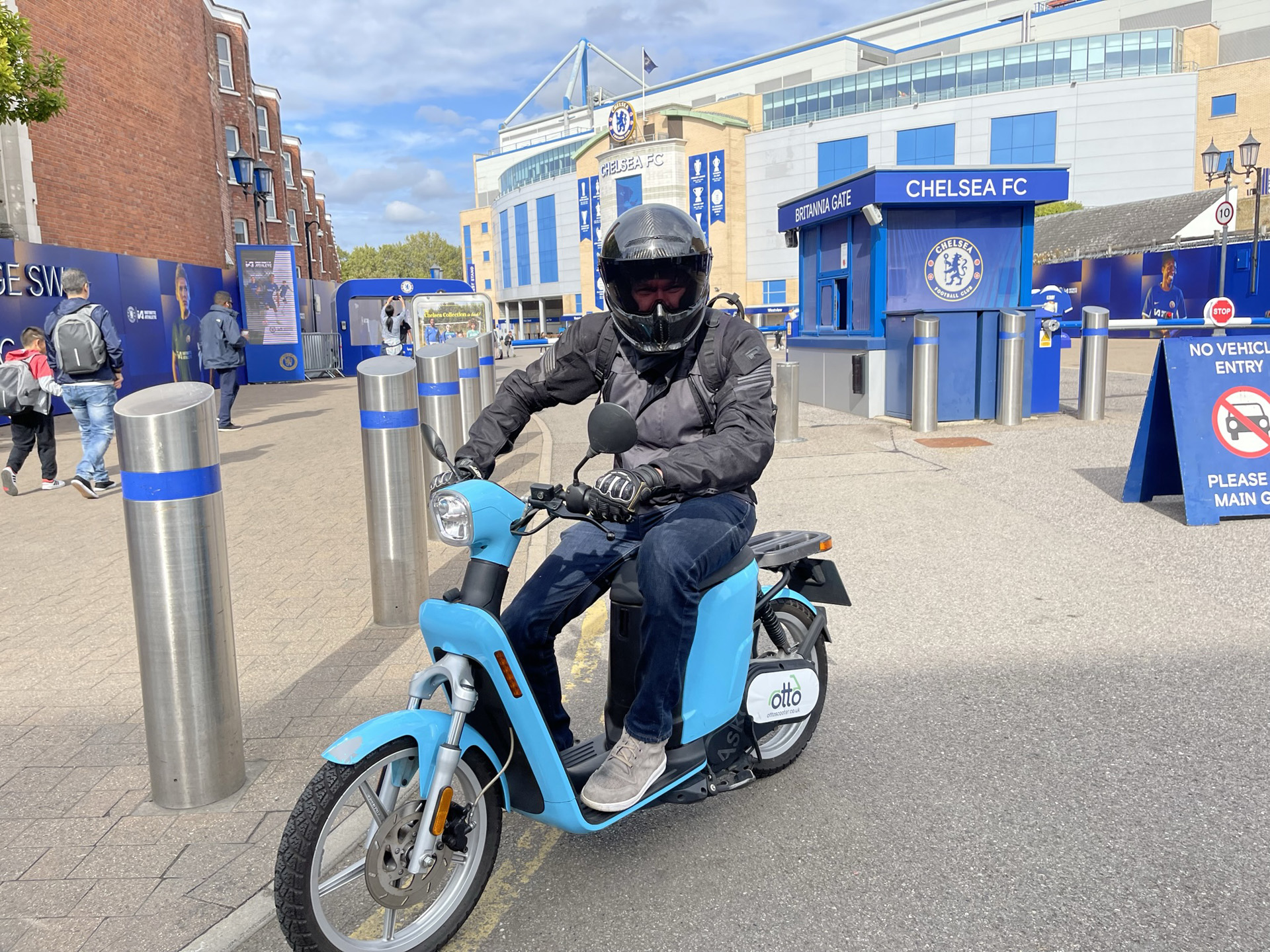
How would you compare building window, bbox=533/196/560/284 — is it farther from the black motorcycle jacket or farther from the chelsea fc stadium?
the black motorcycle jacket

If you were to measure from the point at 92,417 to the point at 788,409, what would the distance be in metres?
7.53

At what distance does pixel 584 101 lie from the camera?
4793 inches

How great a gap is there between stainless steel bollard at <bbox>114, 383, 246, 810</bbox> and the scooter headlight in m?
1.20

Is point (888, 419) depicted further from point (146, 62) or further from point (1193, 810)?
point (146, 62)

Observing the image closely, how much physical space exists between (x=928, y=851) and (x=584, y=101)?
128m

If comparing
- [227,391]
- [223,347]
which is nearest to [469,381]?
[223,347]

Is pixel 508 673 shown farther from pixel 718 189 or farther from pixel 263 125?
pixel 718 189

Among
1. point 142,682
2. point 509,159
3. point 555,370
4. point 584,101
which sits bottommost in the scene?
point 142,682

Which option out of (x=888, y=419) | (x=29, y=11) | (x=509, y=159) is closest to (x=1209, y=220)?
(x=888, y=419)

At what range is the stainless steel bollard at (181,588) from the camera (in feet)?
10.2

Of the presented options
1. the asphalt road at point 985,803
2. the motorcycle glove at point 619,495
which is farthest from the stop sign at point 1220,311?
the motorcycle glove at point 619,495

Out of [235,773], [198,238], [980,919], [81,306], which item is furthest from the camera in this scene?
[198,238]

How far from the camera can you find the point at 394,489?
16.9 feet

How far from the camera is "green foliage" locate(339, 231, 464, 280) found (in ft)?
431
